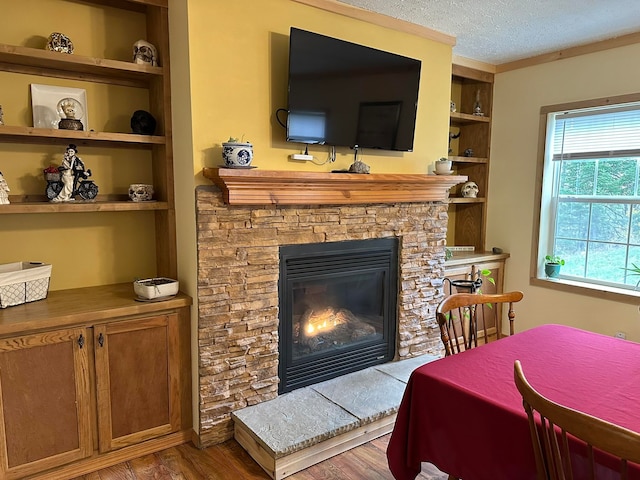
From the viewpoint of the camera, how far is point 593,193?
11.7ft

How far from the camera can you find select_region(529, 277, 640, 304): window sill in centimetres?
331

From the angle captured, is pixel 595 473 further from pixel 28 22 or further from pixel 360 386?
pixel 28 22

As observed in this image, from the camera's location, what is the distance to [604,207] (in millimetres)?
3514

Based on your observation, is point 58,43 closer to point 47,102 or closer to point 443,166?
point 47,102

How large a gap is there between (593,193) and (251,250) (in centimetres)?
277

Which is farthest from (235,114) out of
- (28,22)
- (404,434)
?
(404,434)

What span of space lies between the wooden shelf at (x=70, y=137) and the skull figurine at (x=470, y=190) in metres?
2.72

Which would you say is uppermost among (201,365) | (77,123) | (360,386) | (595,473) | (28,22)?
(28,22)

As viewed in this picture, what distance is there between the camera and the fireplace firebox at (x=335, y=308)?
2.76 m

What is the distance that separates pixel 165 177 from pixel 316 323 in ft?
4.28

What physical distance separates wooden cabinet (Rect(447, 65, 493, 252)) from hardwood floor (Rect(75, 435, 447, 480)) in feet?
7.87

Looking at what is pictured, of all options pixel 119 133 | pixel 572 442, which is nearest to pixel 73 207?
pixel 119 133

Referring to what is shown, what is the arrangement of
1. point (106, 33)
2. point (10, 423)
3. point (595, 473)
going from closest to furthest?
point (595, 473)
point (10, 423)
point (106, 33)

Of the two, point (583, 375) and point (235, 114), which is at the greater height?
point (235, 114)
